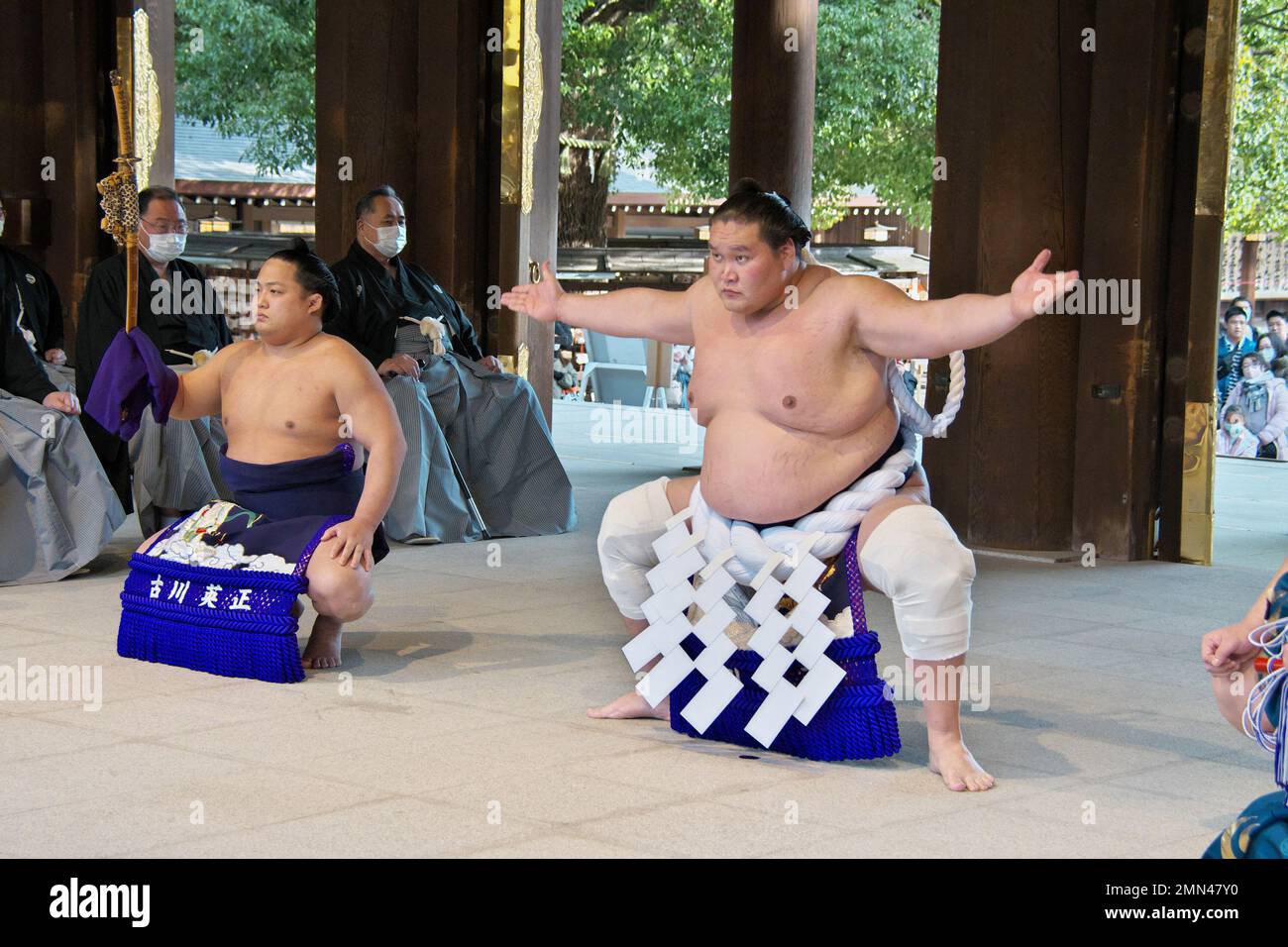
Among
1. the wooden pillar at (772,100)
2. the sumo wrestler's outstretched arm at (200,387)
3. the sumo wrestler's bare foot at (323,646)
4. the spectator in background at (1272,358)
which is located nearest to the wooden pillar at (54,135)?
the wooden pillar at (772,100)

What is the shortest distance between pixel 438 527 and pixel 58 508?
1413 millimetres

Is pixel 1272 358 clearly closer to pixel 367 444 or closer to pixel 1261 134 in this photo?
pixel 1261 134

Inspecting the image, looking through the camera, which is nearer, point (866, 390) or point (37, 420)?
point (866, 390)

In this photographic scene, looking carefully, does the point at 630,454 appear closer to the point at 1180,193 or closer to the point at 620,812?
the point at 1180,193

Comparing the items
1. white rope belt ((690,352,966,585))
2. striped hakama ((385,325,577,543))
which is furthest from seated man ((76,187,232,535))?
white rope belt ((690,352,966,585))

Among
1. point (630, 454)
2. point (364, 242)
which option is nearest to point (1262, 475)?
point (630, 454)

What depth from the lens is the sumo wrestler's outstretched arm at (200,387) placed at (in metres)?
3.71

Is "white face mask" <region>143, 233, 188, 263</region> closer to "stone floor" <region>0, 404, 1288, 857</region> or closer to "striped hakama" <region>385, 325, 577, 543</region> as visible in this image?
"striped hakama" <region>385, 325, 577, 543</region>

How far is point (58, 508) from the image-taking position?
471 centimetres

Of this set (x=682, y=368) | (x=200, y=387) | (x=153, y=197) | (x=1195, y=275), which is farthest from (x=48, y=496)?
(x=682, y=368)

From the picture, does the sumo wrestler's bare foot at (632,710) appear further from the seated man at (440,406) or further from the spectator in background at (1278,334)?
the spectator in background at (1278,334)

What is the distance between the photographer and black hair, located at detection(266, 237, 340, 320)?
363cm

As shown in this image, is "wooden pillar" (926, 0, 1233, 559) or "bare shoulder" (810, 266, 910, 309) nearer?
"bare shoulder" (810, 266, 910, 309)

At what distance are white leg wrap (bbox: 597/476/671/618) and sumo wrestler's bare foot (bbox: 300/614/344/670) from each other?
0.79 m
